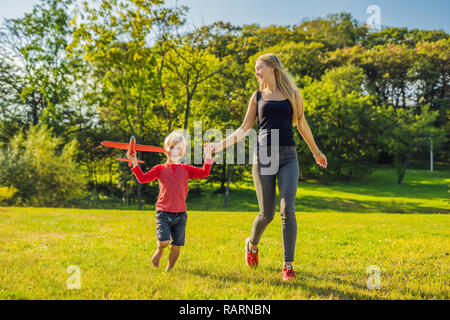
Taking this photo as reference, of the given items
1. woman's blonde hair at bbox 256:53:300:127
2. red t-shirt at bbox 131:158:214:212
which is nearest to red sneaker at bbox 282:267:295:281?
red t-shirt at bbox 131:158:214:212

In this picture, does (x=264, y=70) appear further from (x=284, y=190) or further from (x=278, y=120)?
(x=284, y=190)

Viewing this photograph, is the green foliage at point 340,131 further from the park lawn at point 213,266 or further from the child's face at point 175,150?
the child's face at point 175,150

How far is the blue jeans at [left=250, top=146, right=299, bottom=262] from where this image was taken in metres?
4.14

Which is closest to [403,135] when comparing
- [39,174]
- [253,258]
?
[39,174]

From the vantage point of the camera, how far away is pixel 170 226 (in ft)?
14.5

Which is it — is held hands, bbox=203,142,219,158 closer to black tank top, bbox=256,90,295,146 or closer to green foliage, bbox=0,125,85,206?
black tank top, bbox=256,90,295,146

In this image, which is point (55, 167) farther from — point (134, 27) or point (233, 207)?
point (233, 207)

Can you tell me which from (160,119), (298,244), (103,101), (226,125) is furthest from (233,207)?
(298,244)

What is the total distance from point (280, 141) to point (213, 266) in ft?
6.42

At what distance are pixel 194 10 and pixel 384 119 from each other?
25886 millimetres

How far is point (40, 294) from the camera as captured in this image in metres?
3.52

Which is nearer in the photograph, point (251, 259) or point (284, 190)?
point (284, 190)

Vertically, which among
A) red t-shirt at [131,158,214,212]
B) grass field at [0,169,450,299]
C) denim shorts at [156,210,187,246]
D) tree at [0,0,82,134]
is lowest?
grass field at [0,169,450,299]

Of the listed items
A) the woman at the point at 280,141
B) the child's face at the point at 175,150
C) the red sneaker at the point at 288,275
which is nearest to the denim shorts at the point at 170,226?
the child's face at the point at 175,150
